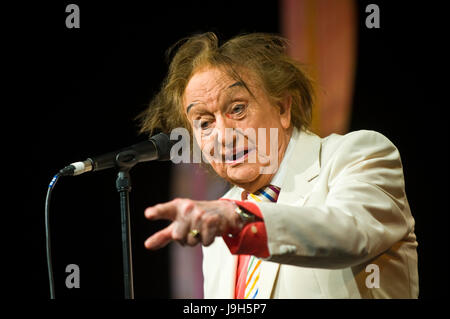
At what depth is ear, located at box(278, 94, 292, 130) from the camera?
2303mm

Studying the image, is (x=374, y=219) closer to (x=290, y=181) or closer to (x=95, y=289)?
(x=290, y=181)

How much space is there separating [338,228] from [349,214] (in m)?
0.09

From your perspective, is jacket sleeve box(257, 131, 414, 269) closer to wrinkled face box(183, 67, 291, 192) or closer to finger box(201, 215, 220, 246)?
finger box(201, 215, 220, 246)

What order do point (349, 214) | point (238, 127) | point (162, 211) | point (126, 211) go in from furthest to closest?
point (238, 127) → point (126, 211) → point (349, 214) → point (162, 211)

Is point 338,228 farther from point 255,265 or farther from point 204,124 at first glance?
point 204,124

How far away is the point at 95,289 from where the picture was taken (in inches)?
116

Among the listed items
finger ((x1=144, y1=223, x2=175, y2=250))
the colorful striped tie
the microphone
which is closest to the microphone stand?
the microphone

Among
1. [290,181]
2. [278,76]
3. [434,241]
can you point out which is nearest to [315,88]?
[278,76]

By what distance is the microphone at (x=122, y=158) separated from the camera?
6.49ft

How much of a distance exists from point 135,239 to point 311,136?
4.60 feet

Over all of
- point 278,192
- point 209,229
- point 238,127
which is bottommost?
point 278,192

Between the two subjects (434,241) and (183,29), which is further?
(183,29)

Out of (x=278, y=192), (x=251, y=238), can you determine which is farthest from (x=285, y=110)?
(x=251, y=238)

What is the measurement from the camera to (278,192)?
2.16 metres
